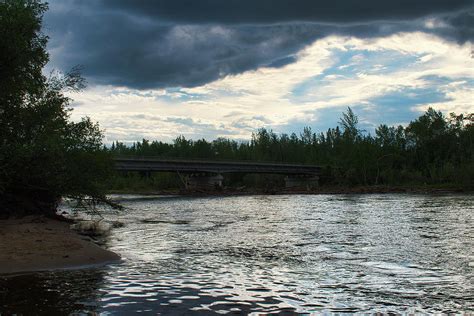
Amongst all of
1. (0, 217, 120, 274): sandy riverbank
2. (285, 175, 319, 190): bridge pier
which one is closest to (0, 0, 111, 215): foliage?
(0, 217, 120, 274): sandy riverbank

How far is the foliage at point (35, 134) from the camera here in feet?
83.6

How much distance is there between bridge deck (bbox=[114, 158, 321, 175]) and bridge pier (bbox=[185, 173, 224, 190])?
3.05 metres

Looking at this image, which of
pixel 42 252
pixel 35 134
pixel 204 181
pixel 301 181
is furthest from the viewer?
pixel 301 181

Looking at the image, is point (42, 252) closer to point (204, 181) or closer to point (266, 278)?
point (266, 278)

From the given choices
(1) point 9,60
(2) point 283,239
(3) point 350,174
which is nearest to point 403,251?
(2) point 283,239

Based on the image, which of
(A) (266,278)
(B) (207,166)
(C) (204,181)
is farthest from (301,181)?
(A) (266,278)

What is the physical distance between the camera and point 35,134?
28031 mm

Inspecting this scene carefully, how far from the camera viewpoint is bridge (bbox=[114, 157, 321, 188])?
360 ft

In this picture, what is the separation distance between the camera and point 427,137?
6363 inches

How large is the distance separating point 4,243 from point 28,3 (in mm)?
17417

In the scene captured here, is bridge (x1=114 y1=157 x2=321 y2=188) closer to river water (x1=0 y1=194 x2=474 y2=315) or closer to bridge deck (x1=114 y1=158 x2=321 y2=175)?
bridge deck (x1=114 y1=158 x2=321 y2=175)

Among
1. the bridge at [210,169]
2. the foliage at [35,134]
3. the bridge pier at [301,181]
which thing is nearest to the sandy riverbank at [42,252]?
the foliage at [35,134]

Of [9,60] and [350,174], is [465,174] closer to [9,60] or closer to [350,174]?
[350,174]

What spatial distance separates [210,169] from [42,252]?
11555 centimetres
